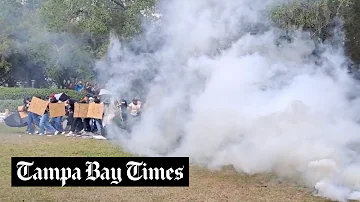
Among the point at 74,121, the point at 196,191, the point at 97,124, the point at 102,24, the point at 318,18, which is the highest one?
the point at 102,24

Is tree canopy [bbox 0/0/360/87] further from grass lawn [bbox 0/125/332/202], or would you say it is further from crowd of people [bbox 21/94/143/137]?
grass lawn [bbox 0/125/332/202]

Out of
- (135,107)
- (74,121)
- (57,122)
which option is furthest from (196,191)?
(57,122)

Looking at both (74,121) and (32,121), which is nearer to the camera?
(74,121)

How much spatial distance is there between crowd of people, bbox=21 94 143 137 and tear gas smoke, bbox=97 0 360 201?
84 centimetres

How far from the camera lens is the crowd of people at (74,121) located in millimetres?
13154

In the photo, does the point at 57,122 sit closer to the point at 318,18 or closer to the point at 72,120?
the point at 72,120

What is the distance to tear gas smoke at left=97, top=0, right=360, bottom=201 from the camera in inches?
286

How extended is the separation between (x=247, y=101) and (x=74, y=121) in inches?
276

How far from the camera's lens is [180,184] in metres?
7.52

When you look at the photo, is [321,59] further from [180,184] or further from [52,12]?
[52,12]

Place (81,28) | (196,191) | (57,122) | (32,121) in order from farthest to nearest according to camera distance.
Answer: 1. (81,28)
2. (32,121)
3. (57,122)
4. (196,191)

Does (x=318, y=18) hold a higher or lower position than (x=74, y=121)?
higher

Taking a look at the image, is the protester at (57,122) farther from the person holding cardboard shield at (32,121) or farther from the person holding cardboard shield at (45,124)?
the person holding cardboard shield at (32,121)

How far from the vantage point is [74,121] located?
13.8 meters
